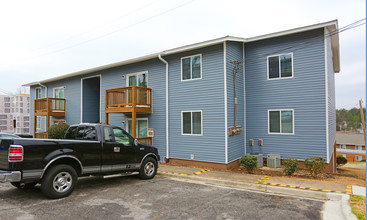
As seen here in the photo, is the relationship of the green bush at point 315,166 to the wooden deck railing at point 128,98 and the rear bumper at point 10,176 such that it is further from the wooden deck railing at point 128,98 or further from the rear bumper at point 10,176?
the rear bumper at point 10,176

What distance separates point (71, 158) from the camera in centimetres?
653

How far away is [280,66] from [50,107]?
1686cm

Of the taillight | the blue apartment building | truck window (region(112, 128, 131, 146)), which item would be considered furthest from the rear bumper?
the blue apartment building

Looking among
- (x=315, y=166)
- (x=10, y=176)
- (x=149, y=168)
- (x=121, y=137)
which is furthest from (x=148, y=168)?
(x=315, y=166)

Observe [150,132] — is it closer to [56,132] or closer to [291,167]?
[291,167]

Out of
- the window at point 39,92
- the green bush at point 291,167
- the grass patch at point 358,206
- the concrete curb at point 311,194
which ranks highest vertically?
the window at point 39,92

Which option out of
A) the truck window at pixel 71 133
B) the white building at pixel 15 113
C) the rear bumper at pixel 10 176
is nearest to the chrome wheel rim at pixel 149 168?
the truck window at pixel 71 133

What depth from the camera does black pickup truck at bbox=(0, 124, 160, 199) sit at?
18.2ft

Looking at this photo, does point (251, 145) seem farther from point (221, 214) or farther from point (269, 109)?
point (221, 214)

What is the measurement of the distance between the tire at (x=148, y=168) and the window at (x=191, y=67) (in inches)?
197

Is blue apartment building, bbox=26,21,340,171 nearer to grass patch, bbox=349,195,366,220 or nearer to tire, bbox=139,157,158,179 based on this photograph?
tire, bbox=139,157,158,179

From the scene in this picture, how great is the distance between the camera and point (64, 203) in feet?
19.2

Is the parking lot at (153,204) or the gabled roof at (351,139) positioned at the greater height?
the parking lot at (153,204)

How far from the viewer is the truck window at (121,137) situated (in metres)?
7.80
